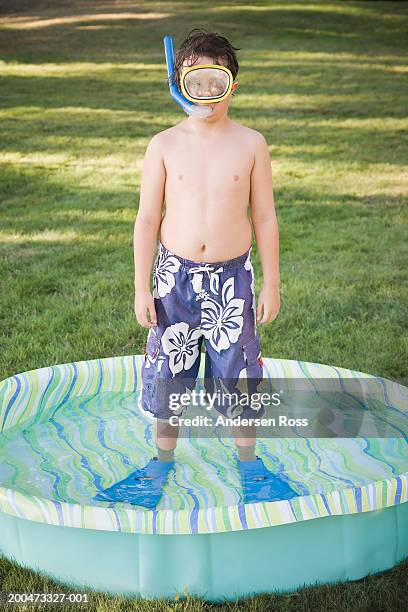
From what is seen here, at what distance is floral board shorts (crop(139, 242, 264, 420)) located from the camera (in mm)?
2453

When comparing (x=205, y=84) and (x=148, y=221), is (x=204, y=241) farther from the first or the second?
(x=205, y=84)

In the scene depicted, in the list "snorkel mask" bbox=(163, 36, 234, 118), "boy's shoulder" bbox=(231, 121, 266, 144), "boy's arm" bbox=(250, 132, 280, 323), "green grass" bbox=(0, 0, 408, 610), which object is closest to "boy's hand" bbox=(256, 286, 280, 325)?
"boy's arm" bbox=(250, 132, 280, 323)

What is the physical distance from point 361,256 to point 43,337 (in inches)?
76.1

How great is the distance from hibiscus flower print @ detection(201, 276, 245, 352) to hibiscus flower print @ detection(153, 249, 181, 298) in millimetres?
109

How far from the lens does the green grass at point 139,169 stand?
3.69 metres

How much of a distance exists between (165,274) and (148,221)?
154mm

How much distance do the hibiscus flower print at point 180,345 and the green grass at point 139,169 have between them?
70 centimetres

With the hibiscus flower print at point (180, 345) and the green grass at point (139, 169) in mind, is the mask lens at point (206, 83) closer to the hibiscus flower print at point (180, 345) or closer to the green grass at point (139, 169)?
the hibiscus flower print at point (180, 345)

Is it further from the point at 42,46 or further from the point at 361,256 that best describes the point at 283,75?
the point at 361,256

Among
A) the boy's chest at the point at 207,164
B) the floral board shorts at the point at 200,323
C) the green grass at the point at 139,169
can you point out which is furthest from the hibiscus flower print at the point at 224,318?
the green grass at the point at 139,169

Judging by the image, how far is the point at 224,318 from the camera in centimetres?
247

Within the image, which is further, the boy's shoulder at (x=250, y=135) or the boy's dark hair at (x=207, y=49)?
the boy's shoulder at (x=250, y=135)
